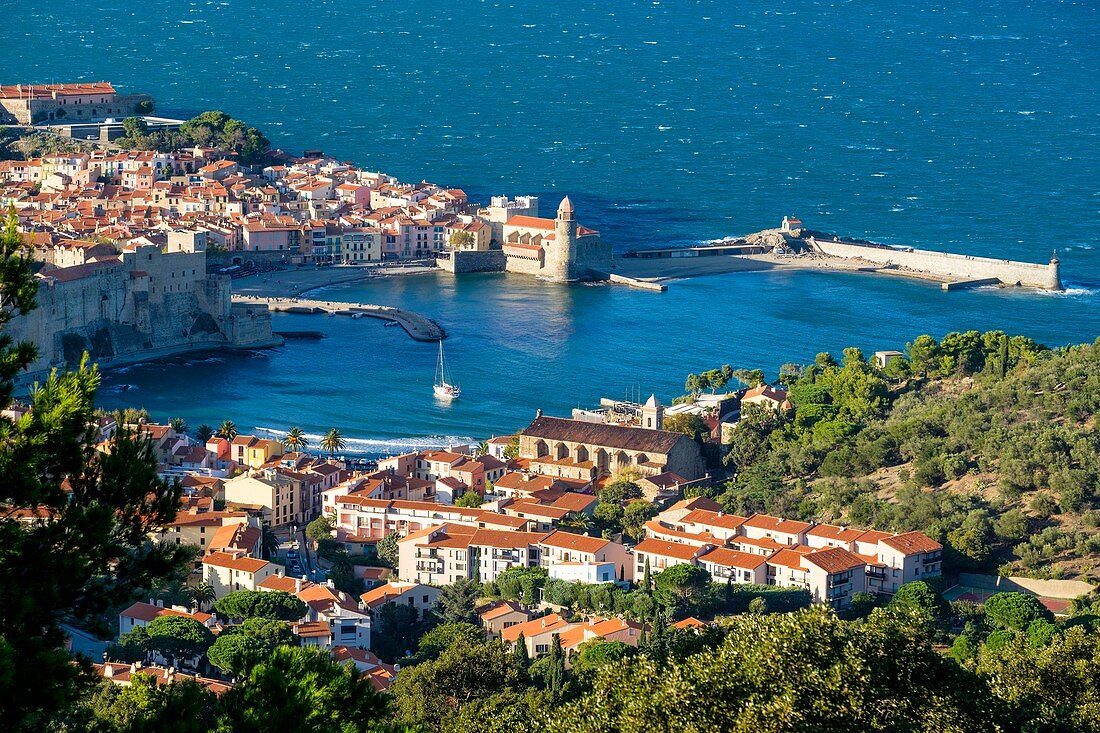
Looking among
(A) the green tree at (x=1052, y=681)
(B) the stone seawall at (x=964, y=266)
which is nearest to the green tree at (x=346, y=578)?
(A) the green tree at (x=1052, y=681)

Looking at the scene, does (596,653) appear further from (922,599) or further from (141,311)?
(141,311)

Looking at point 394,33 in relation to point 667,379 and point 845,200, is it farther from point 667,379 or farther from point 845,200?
point 667,379

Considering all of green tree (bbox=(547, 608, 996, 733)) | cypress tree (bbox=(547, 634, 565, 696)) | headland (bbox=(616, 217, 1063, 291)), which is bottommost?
cypress tree (bbox=(547, 634, 565, 696))

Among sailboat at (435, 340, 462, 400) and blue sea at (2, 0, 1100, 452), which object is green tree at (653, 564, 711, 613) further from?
sailboat at (435, 340, 462, 400)

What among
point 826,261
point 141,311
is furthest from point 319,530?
point 826,261

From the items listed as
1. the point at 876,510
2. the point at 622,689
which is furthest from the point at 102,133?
the point at 622,689

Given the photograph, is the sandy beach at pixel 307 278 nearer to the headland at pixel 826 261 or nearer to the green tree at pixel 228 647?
the headland at pixel 826 261

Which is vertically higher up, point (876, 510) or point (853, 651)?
point (853, 651)

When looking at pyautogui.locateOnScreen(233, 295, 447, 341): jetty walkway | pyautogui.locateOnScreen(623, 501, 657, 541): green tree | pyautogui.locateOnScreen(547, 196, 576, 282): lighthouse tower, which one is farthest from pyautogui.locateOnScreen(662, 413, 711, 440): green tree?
pyautogui.locateOnScreen(547, 196, 576, 282): lighthouse tower
